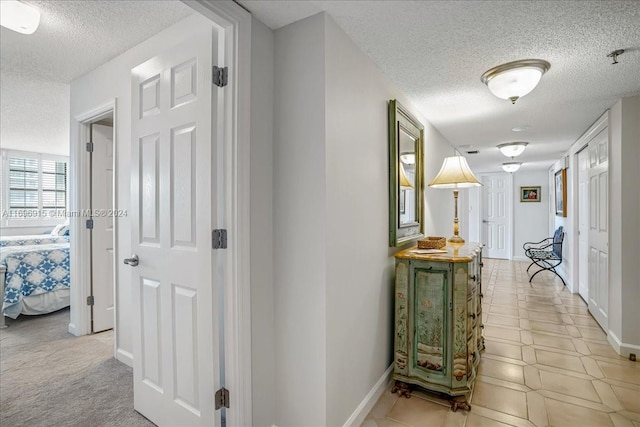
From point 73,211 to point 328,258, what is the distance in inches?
109

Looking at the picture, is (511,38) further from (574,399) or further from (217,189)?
(574,399)

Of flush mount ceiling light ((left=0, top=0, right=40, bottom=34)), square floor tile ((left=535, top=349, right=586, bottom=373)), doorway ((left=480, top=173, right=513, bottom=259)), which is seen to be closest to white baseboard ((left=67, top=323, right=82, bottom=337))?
flush mount ceiling light ((left=0, top=0, right=40, bottom=34))

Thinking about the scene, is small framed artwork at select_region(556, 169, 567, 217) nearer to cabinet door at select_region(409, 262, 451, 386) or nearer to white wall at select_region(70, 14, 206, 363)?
cabinet door at select_region(409, 262, 451, 386)

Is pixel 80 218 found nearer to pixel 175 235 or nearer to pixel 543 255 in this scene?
pixel 175 235

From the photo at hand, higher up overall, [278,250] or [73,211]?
[73,211]

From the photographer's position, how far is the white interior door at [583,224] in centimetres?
395

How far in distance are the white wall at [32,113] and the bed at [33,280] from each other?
5.52 feet

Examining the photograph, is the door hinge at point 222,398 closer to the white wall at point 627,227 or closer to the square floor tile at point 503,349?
the square floor tile at point 503,349

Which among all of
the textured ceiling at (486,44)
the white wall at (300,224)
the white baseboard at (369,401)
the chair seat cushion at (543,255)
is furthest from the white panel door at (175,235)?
the chair seat cushion at (543,255)

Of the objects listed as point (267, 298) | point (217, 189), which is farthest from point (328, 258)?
point (217, 189)

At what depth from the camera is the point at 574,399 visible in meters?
2.08

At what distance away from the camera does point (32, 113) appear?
3.99 m

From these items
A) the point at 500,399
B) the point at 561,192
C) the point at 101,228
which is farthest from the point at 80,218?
the point at 561,192

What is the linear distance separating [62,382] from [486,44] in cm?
359
